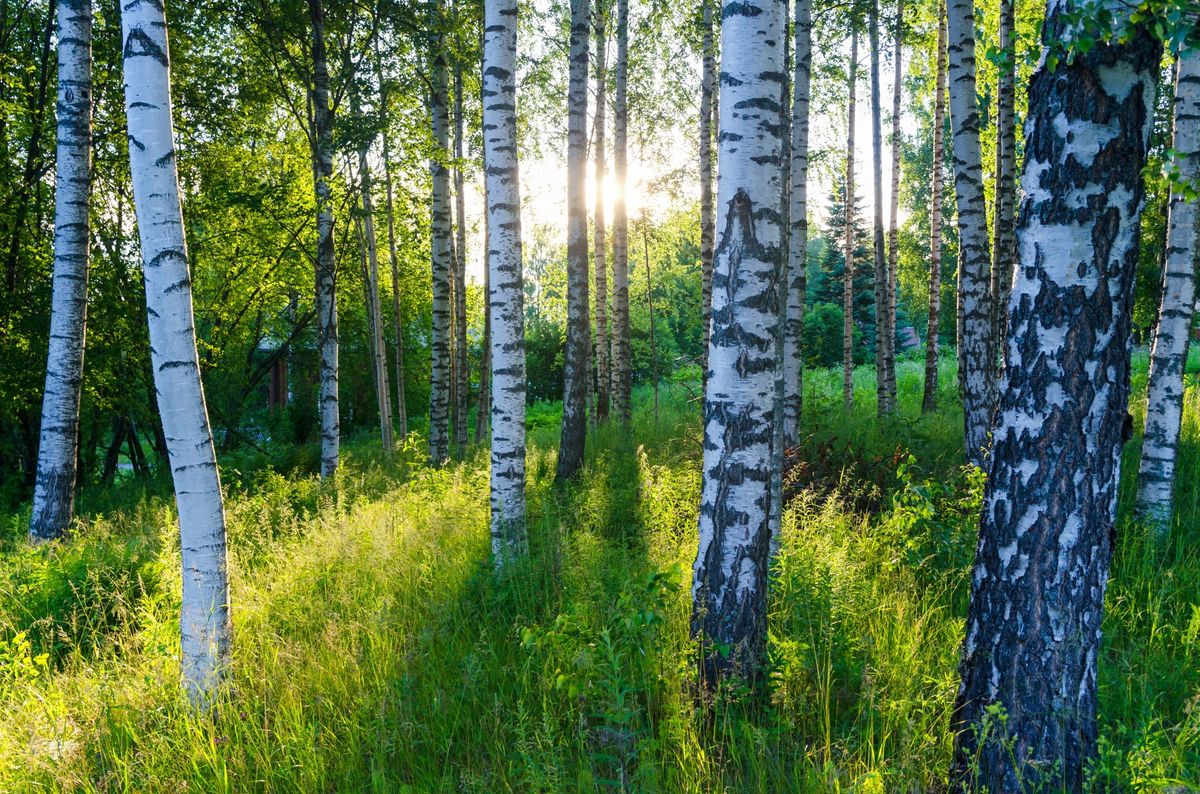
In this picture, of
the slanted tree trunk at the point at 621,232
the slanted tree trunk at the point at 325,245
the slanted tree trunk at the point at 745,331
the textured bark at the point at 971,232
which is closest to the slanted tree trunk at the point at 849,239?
the slanted tree trunk at the point at 621,232

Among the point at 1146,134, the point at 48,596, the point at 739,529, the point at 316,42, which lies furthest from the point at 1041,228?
the point at 316,42

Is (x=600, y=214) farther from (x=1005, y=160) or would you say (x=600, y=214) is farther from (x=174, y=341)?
(x=174, y=341)

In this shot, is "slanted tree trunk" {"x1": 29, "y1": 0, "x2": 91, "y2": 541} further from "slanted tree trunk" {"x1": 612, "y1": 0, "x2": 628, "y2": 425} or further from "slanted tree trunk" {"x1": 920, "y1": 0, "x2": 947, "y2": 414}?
"slanted tree trunk" {"x1": 920, "y1": 0, "x2": 947, "y2": 414}

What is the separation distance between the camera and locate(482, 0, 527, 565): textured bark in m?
5.69

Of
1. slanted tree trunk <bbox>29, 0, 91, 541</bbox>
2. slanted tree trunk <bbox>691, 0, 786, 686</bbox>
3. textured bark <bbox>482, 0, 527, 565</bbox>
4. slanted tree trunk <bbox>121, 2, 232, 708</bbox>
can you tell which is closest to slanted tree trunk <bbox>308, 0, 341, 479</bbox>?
slanted tree trunk <bbox>29, 0, 91, 541</bbox>

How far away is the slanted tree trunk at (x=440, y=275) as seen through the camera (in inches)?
431

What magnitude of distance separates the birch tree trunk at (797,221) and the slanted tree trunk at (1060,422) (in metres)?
4.58

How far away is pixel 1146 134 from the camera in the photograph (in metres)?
2.42

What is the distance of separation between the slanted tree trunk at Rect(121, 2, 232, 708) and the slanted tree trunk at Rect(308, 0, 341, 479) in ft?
20.5

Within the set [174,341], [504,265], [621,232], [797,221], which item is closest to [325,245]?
[621,232]

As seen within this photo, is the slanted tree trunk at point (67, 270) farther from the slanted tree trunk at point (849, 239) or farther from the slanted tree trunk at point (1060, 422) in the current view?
the slanted tree trunk at point (849, 239)

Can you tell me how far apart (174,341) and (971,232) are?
637 cm

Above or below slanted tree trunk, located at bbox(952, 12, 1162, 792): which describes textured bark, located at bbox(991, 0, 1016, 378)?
above

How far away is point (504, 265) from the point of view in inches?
227
